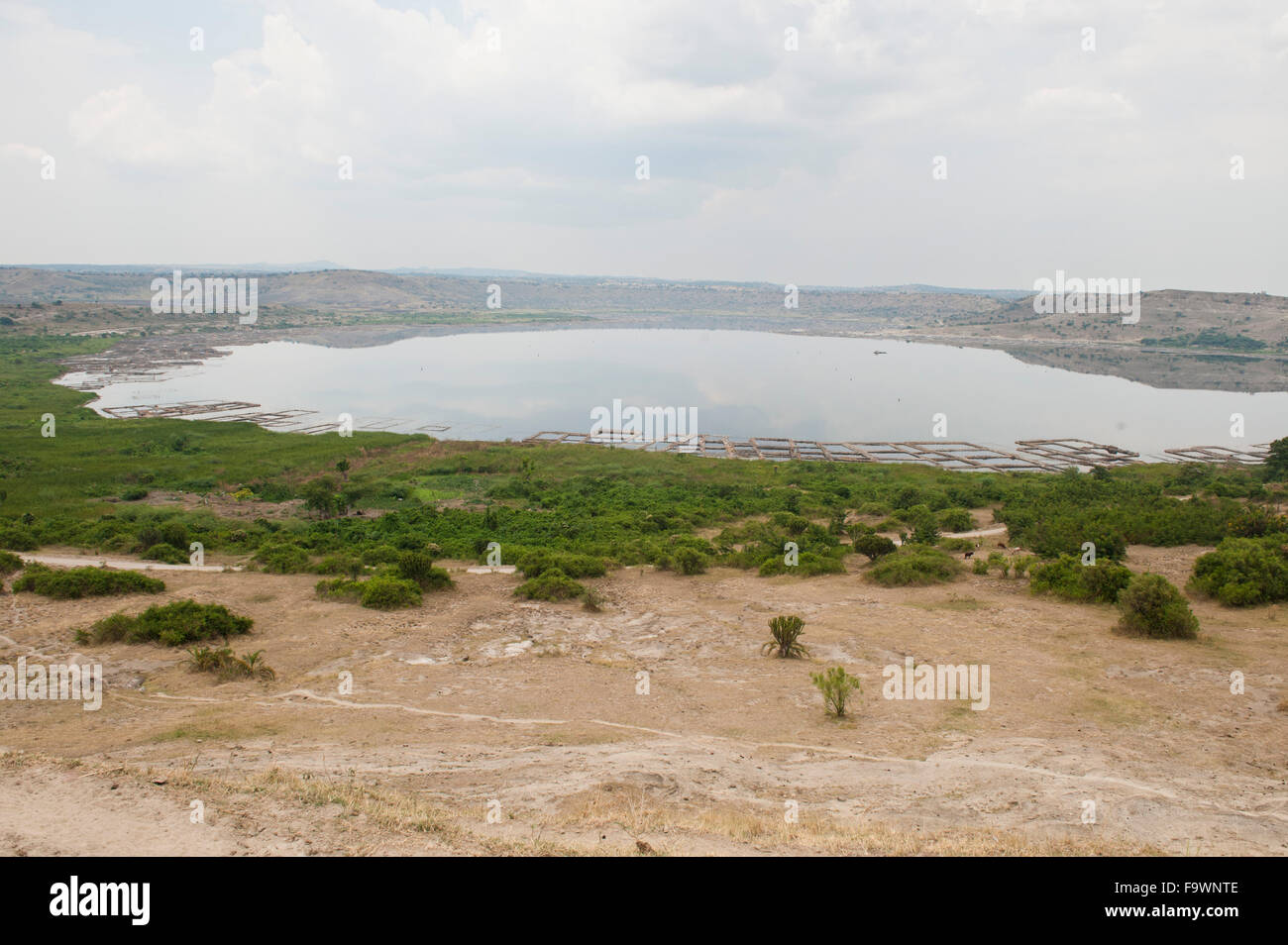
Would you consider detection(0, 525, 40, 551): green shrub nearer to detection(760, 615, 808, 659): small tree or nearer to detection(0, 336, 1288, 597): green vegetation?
detection(0, 336, 1288, 597): green vegetation

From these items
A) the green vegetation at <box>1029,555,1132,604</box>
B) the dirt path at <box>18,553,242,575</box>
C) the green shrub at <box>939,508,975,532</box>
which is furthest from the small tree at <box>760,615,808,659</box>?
the green shrub at <box>939,508,975,532</box>

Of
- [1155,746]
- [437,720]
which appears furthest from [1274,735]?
[437,720]

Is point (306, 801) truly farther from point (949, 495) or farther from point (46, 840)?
point (949, 495)

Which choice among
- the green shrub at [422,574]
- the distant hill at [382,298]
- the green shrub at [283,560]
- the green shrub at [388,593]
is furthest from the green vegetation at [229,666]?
the distant hill at [382,298]

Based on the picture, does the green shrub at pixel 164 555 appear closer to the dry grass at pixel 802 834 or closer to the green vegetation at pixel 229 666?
the green vegetation at pixel 229 666

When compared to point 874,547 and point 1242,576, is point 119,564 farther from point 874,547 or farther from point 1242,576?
point 1242,576

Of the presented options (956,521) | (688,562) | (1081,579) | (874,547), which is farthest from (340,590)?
(956,521)

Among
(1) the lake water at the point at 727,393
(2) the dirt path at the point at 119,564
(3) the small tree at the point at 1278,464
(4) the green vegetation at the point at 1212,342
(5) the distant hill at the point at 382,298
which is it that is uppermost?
(5) the distant hill at the point at 382,298
